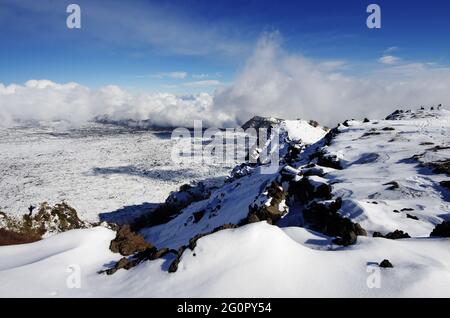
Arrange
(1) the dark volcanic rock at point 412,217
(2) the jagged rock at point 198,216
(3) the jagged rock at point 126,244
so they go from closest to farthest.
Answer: (3) the jagged rock at point 126,244 → (1) the dark volcanic rock at point 412,217 → (2) the jagged rock at point 198,216

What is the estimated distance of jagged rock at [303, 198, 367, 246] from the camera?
15641mm

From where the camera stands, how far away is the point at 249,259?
531 inches

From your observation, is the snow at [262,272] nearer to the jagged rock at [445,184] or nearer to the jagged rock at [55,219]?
the jagged rock at [445,184]

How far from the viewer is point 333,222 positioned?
18891 mm

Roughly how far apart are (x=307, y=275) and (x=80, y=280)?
9.72m

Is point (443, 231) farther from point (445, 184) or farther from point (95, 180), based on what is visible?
point (95, 180)

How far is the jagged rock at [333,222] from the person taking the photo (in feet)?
51.3

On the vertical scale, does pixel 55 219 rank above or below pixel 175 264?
below

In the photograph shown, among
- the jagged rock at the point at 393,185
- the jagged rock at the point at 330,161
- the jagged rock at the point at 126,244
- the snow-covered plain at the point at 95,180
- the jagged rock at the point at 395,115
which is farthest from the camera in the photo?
the snow-covered plain at the point at 95,180

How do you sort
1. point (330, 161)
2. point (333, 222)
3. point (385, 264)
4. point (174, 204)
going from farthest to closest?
point (174, 204)
point (330, 161)
point (333, 222)
point (385, 264)

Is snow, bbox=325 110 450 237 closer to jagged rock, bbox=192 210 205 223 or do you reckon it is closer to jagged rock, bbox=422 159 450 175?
jagged rock, bbox=422 159 450 175

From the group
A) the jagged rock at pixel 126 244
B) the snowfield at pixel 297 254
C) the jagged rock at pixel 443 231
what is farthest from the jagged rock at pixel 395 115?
the jagged rock at pixel 126 244

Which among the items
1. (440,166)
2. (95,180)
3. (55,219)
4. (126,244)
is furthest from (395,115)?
(95,180)
